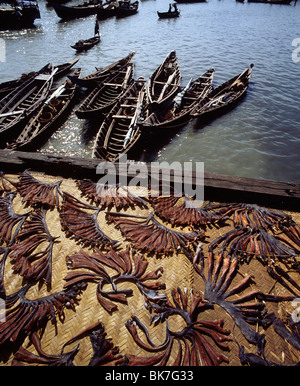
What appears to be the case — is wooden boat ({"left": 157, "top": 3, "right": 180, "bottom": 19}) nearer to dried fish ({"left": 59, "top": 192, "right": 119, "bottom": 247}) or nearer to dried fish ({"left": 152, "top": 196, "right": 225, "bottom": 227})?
dried fish ({"left": 152, "top": 196, "right": 225, "bottom": 227})

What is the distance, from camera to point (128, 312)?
3842mm

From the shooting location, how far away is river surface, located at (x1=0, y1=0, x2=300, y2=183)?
11.9 metres

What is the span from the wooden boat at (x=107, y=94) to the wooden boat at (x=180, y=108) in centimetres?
320

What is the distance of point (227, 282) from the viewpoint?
4145 mm

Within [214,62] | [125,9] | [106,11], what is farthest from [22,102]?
[125,9]

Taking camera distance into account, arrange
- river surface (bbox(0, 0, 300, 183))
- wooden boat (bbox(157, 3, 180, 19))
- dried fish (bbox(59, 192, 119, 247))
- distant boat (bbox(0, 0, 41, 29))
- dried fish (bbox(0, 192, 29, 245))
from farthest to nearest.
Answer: wooden boat (bbox(157, 3, 180, 19)) → distant boat (bbox(0, 0, 41, 29)) → river surface (bbox(0, 0, 300, 183)) → dried fish (bbox(0, 192, 29, 245)) → dried fish (bbox(59, 192, 119, 247))

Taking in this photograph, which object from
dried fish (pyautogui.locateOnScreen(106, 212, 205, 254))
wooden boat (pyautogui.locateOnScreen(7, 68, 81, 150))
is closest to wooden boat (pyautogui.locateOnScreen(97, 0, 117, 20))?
wooden boat (pyautogui.locateOnScreen(7, 68, 81, 150))

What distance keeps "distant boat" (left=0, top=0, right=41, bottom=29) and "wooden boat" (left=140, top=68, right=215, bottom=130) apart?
114 ft

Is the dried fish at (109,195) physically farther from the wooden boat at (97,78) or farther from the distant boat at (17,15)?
the distant boat at (17,15)

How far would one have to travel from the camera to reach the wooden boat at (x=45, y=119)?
1098cm

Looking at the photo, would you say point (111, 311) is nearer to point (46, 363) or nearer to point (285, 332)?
point (46, 363)

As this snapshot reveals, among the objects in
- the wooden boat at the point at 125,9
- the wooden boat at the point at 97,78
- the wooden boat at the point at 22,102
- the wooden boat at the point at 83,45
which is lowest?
the wooden boat at the point at 22,102

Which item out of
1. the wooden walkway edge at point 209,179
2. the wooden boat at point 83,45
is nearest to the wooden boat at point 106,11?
the wooden boat at point 83,45
